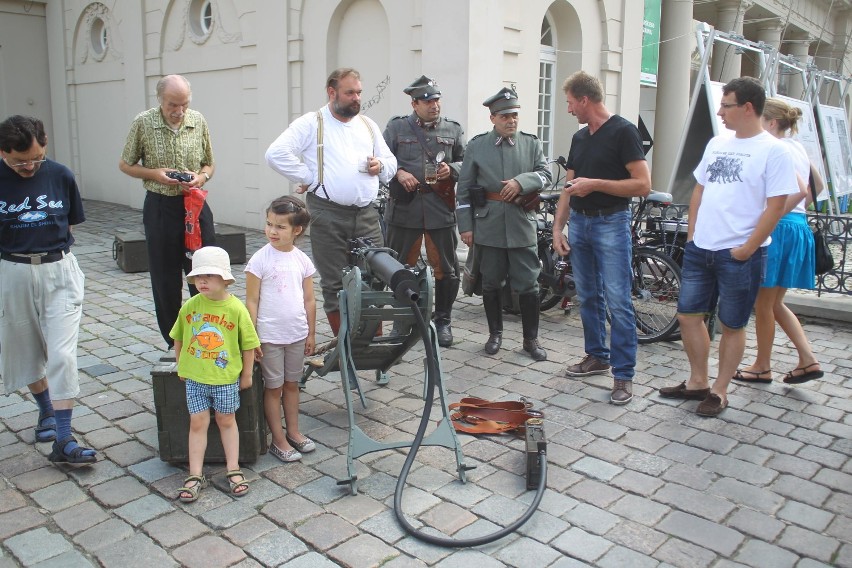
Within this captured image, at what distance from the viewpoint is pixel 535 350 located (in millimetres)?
5742

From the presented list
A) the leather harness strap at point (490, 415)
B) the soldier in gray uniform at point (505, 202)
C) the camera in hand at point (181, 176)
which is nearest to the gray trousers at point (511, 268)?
the soldier in gray uniform at point (505, 202)

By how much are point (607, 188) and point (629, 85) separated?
773 cm

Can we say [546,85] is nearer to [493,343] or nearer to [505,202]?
[505,202]

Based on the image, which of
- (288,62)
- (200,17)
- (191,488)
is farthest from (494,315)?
(200,17)

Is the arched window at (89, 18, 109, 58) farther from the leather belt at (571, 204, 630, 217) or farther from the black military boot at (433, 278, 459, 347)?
the leather belt at (571, 204, 630, 217)

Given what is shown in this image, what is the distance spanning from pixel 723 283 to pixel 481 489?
6.63 ft

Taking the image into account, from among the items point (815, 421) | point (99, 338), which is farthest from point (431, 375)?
point (99, 338)

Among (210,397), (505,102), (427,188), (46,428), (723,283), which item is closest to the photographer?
(210,397)

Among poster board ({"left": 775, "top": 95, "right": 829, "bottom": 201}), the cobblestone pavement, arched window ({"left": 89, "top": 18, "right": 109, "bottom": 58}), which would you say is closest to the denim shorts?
the cobblestone pavement

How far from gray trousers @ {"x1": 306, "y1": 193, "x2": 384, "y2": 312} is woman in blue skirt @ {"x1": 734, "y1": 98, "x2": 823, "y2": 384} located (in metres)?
2.66

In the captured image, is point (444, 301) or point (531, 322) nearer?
point (531, 322)

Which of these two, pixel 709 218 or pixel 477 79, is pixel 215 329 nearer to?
pixel 709 218

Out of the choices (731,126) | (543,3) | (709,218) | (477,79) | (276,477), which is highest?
(543,3)

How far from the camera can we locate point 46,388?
13.7 ft
